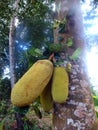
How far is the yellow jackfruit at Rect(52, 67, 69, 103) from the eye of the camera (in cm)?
104

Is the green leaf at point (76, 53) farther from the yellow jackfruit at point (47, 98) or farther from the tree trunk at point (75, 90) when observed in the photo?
the yellow jackfruit at point (47, 98)

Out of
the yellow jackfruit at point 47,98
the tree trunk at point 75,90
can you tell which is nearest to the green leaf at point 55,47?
the tree trunk at point 75,90

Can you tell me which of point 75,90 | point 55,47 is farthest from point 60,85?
point 55,47

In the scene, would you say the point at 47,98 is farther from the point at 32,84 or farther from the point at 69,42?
the point at 69,42

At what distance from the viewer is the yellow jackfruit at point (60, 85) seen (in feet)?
3.42

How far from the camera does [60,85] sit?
107 centimetres

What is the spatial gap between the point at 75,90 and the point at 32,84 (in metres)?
0.21

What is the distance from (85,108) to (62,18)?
445mm

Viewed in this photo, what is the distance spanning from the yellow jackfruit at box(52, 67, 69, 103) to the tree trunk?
0.16 ft

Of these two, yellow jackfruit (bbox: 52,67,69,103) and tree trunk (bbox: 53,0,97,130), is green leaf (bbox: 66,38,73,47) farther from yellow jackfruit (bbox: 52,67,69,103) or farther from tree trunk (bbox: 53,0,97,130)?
yellow jackfruit (bbox: 52,67,69,103)

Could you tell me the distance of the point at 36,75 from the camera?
106 centimetres

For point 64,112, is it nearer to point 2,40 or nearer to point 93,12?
point 2,40

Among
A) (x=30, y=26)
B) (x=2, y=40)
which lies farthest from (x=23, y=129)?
(x=30, y=26)

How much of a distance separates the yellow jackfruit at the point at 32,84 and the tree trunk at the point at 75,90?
4.5 inches
